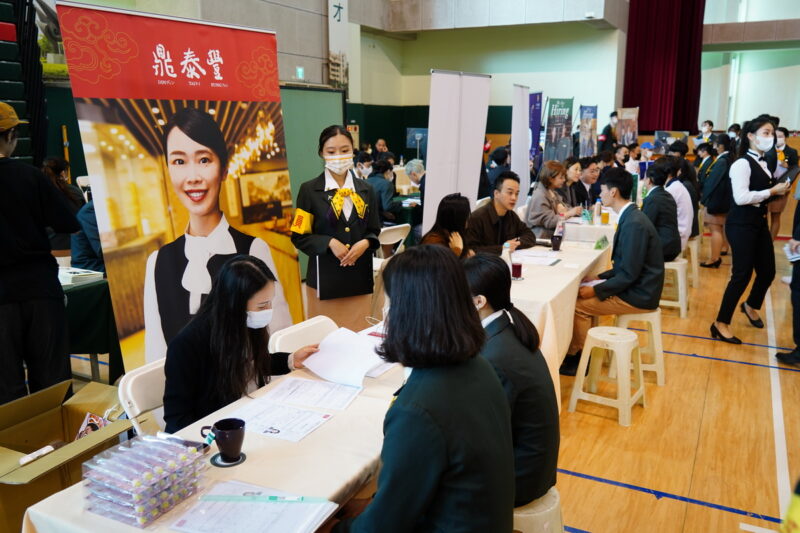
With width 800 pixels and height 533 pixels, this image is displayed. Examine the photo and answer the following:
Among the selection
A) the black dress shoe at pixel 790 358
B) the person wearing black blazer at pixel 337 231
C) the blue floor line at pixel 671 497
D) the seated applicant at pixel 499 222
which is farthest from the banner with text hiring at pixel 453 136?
the black dress shoe at pixel 790 358

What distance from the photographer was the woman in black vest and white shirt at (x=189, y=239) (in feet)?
8.86

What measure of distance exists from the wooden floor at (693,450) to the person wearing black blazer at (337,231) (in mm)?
1390

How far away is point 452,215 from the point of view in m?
3.67

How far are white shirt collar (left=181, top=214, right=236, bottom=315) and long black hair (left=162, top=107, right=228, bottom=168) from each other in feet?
1.11

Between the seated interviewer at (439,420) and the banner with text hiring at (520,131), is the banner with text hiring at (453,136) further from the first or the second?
the seated interviewer at (439,420)

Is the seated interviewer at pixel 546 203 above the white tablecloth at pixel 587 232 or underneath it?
above

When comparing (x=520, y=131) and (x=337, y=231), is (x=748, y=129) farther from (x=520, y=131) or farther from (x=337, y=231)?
(x=337, y=231)

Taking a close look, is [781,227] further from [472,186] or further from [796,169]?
[472,186]

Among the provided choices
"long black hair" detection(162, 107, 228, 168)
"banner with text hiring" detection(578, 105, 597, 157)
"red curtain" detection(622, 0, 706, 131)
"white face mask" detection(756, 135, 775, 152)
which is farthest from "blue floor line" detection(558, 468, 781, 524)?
"red curtain" detection(622, 0, 706, 131)

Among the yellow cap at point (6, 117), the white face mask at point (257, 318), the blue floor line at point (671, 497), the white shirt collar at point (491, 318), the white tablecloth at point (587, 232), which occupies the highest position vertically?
the yellow cap at point (6, 117)

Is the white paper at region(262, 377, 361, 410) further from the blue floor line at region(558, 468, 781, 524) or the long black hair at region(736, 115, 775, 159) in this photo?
the long black hair at region(736, 115, 775, 159)

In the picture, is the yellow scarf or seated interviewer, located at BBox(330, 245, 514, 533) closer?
seated interviewer, located at BBox(330, 245, 514, 533)

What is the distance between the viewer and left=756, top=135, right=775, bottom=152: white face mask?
4.32m

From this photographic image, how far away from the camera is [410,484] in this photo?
119 centimetres
